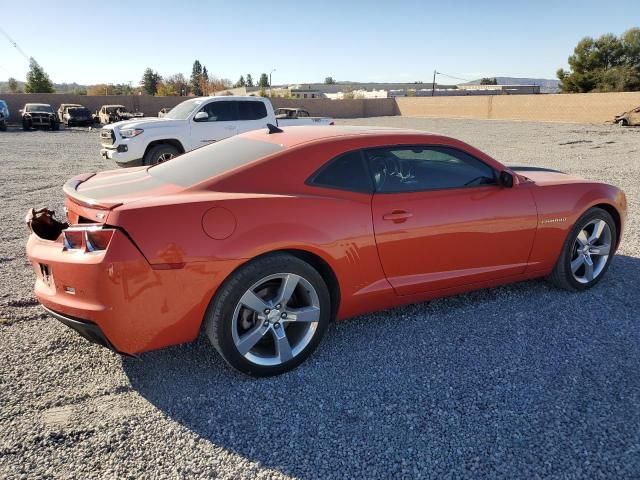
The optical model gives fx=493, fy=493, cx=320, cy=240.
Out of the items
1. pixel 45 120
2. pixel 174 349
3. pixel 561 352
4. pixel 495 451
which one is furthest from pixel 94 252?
pixel 45 120

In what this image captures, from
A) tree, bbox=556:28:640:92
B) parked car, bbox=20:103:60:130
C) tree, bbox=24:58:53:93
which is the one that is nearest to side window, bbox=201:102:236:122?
parked car, bbox=20:103:60:130

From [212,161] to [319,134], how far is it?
792mm

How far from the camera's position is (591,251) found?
4477 mm

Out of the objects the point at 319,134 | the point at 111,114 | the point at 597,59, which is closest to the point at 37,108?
the point at 111,114

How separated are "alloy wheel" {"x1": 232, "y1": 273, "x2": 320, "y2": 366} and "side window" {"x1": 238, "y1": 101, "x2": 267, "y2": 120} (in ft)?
31.0

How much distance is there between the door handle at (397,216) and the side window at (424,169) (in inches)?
6.7

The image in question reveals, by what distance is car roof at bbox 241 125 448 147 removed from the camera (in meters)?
3.46

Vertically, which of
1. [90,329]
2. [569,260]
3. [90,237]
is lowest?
[569,260]

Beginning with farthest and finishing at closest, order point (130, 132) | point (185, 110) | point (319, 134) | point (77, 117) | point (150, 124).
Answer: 1. point (77, 117)
2. point (185, 110)
3. point (150, 124)
4. point (130, 132)
5. point (319, 134)

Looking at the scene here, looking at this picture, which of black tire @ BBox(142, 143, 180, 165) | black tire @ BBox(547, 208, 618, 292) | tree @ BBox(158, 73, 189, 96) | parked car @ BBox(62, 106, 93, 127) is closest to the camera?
black tire @ BBox(547, 208, 618, 292)

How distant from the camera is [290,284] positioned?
3080 mm

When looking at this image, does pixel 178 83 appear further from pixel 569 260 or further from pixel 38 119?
pixel 569 260

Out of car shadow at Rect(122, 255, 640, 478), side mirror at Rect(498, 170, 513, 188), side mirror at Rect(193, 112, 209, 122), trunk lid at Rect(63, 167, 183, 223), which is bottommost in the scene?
car shadow at Rect(122, 255, 640, 478)

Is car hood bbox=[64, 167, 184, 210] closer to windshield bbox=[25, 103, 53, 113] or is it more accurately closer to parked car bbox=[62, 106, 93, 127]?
windshield bbox=[25, 103, 53, 113]
